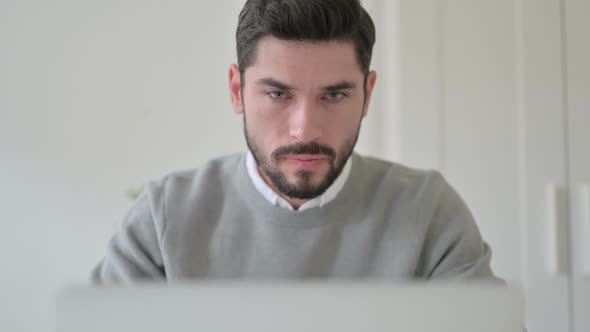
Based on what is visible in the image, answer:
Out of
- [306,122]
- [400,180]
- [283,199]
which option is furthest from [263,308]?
[400,180]

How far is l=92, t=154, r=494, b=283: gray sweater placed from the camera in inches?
44.1

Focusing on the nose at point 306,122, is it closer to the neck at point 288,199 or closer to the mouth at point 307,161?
the mouth at point 307,161

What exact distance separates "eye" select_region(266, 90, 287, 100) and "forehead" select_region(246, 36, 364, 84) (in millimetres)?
30

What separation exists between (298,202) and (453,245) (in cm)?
33

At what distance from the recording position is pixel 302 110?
1.02 metres

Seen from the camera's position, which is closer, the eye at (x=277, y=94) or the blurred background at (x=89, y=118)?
the eye at (x=277, y=94)

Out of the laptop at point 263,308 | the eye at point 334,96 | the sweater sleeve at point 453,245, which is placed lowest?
the sweater sleeve at point 453,245

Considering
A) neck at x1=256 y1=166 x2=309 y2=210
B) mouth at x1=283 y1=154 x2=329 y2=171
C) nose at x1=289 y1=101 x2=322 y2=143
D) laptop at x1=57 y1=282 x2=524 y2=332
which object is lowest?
neck at x1=256 y1=166 x2=309 y2=210

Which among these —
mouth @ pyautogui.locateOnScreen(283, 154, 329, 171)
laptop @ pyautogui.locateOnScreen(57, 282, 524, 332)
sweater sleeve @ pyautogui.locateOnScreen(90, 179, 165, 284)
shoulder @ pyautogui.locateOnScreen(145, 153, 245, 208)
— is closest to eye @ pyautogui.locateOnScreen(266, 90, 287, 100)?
mouth @ pyautogui.locateOnScreen(283, 154, 329, 171)

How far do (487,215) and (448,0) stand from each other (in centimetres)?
74

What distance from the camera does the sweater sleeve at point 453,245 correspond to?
43.3 inches

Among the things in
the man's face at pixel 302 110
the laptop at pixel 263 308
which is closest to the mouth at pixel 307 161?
the man's face at pixel 302 110

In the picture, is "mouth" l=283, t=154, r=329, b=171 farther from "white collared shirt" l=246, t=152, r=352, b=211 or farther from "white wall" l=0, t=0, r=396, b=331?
"white wall" l=0, t=0, r=396, b=331

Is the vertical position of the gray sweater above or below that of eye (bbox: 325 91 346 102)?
below
